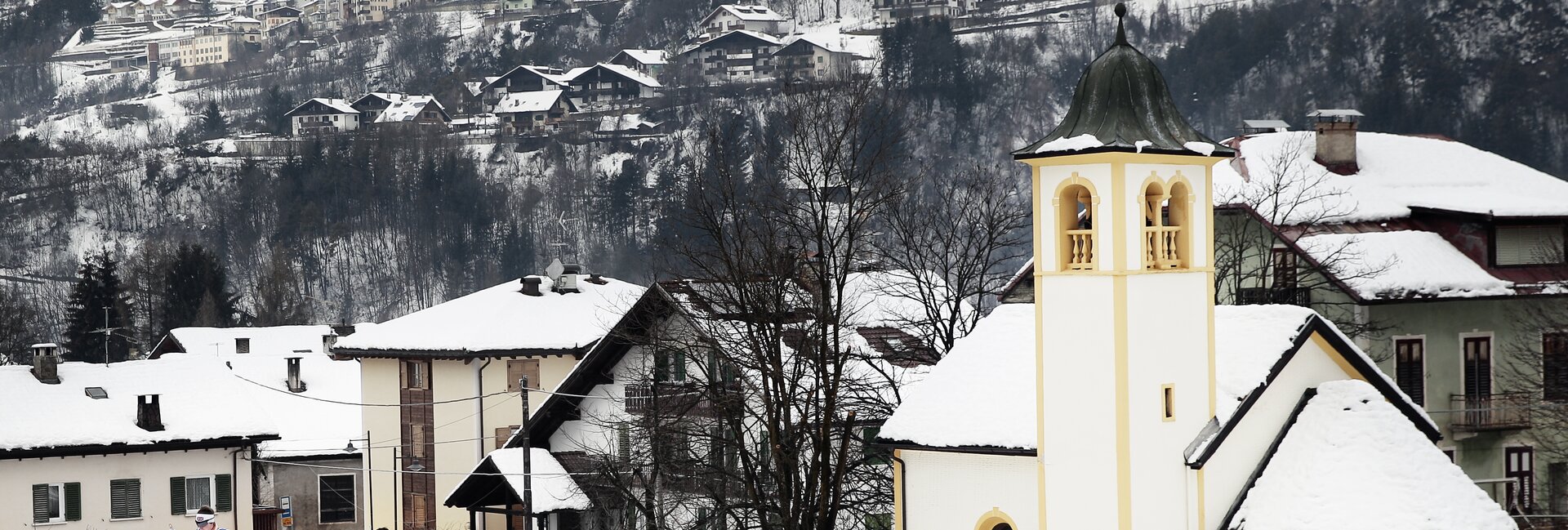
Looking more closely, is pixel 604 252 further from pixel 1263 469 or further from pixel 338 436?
pixel 1263 469

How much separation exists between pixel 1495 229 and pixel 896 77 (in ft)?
507

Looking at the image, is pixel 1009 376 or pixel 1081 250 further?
pixel 1009 376

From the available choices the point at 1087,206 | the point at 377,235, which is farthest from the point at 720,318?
the point at 377,235

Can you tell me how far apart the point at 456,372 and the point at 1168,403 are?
97.6 ft

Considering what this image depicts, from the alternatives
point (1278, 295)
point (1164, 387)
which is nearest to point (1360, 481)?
point (1164, 387)

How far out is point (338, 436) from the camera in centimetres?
6275

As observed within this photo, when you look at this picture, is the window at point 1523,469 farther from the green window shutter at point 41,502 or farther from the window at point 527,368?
the green window shutter at point 41,502

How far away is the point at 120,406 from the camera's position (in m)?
52.9

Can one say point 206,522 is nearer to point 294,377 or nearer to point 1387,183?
point 1387,183

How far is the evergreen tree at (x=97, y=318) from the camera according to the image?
104m

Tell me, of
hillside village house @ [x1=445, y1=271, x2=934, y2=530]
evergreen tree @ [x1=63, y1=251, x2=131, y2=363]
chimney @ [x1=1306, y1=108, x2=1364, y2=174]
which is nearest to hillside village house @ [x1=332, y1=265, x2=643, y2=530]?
hillside village house @ [x1=445, y1=271, x2=934, y2=530]

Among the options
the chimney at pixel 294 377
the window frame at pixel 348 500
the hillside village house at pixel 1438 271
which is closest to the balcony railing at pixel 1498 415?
the hillside village house at pixel 1438 271

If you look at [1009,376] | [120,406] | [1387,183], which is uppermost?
[1387,183]

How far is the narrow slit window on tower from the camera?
25.0 m
